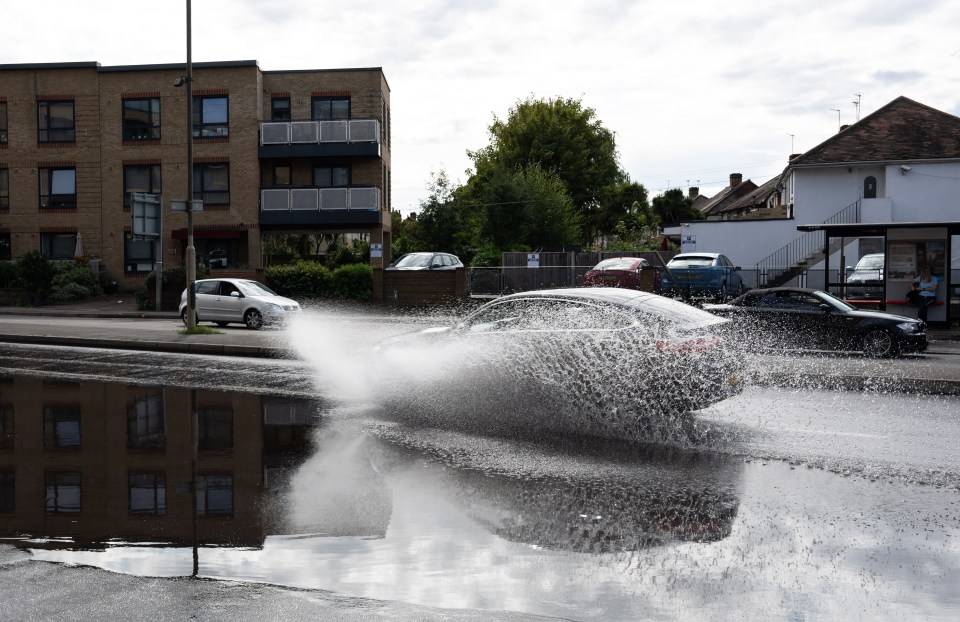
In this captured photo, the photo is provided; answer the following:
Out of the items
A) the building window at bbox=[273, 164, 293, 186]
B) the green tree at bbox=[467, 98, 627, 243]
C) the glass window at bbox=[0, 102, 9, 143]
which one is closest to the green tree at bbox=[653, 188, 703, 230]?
the green tree at bbox=[467, 98, 627, 243]

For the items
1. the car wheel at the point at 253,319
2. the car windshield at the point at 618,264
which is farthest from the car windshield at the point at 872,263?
the car wheel at the point at 253,319

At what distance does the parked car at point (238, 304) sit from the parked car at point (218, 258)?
51.3 ft

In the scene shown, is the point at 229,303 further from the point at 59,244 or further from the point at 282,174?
the point at 59,244

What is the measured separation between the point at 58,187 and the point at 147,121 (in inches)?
208

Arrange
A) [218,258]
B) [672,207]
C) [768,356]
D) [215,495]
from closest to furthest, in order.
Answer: [215,495], [768,356], [218,258], [672,207]

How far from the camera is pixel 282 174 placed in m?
40.2

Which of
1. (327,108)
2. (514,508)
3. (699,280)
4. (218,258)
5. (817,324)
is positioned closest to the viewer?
(514,508)

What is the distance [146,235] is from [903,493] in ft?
66.4

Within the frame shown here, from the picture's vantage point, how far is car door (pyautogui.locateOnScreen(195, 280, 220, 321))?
2397cm

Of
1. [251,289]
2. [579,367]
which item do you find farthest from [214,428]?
[251,289]

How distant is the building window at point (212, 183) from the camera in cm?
3934

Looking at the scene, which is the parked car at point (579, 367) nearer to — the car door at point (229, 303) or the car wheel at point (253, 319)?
the car wheel at point (253, 319)

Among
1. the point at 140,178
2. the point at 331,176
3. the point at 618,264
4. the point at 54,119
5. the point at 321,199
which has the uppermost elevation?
the point at 54,119

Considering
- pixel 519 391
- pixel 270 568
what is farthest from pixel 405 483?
pixel 519 391
